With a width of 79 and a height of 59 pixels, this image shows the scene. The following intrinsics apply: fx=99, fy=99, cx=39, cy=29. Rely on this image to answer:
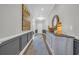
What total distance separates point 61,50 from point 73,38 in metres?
0.85

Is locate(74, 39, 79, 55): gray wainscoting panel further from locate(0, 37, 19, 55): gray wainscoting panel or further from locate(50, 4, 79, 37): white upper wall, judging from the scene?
locate(0, 37, 19, 55): gray wainscoting panel

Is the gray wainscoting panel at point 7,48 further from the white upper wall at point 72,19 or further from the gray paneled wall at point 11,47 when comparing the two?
the white upper wall at point 72,19

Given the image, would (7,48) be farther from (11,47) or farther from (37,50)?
(37,50)

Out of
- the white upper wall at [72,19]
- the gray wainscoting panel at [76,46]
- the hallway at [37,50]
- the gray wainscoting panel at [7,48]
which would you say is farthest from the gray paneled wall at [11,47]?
the white upper wall at [72,19]

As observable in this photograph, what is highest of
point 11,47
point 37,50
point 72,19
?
point 72,19

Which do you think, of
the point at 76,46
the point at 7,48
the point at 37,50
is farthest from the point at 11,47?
the point at 37,50

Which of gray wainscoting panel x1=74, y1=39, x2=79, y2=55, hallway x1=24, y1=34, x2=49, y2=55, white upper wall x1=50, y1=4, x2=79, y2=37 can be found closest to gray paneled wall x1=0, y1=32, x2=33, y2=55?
hallway x1=24, y1=34, x2=49, y2=55

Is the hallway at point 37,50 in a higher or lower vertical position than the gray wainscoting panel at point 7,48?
lower

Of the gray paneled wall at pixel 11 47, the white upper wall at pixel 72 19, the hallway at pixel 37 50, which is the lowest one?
the hallway at pixel 37 50

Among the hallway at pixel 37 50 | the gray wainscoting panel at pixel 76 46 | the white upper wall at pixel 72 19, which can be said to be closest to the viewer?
the gray wainscoting panel at pixel 76 46

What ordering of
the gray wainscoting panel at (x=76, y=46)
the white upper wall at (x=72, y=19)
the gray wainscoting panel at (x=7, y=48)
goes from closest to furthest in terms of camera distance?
the gray wainscoting panel at (x=7, y=48) < the gray wainscoting panel at (x=76, y=46) < the white upper wall at (x=72, y=19)

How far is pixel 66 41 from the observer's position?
11.1ft

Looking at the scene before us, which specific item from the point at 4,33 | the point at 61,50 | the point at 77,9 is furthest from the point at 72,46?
the point at 4,33

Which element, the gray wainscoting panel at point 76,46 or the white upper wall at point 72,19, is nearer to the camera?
the gray wainscoting panel at point 76,46
